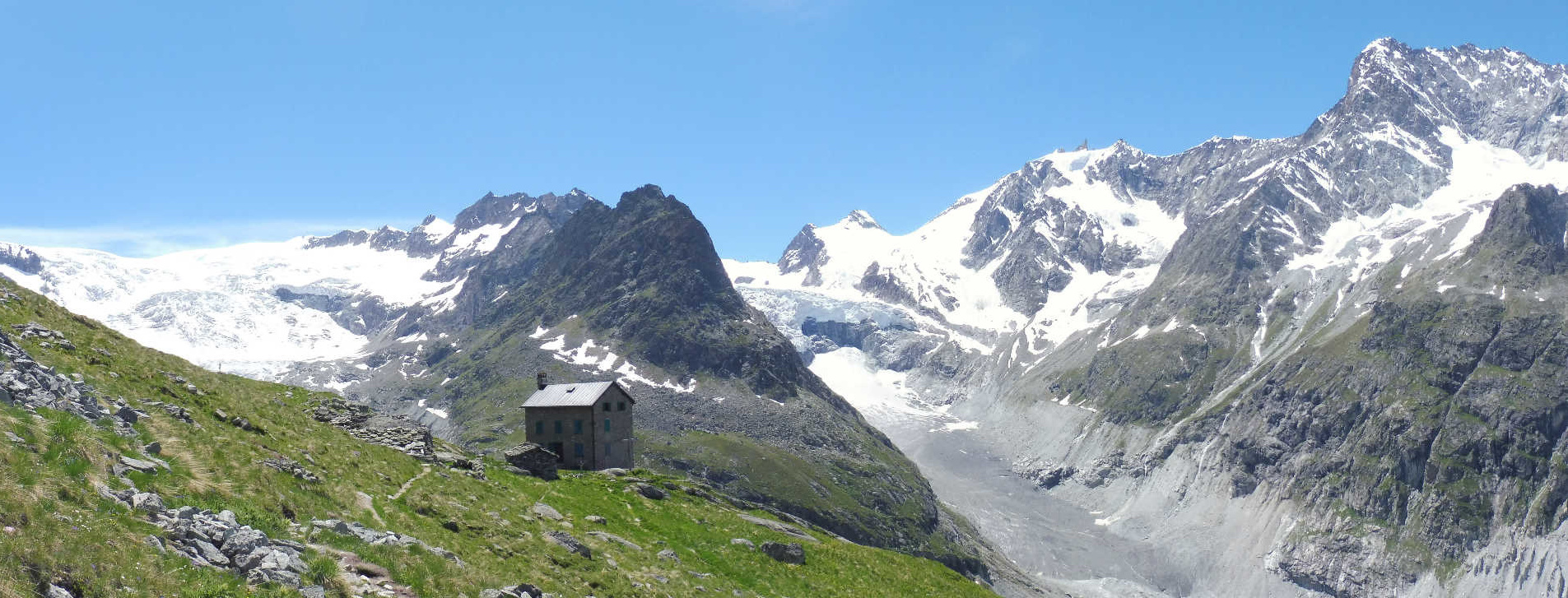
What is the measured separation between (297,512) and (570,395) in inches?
2378

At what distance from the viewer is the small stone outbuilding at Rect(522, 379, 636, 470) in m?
83.1

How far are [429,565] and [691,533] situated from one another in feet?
75.7

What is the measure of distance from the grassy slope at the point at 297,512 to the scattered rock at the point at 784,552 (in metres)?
1.06

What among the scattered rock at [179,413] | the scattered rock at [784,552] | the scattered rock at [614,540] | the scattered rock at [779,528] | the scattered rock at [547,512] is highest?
the scattered rock at [179,413]

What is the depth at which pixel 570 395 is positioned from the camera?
85.6m

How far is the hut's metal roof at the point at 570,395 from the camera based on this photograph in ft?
275

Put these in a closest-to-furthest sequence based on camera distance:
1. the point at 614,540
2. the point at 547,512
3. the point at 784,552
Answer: the point at 614,540, the point at 547,512, the point at 784,552

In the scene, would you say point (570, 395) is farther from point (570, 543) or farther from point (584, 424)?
point (570, 543)

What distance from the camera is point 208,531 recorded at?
20.3 metres

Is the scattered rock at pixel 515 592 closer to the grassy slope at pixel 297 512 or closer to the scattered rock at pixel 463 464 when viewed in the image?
the grassy slope at pixel 297 512

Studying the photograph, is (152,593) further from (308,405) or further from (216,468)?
(308,405)

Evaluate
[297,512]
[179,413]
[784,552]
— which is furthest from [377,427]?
[297,512]

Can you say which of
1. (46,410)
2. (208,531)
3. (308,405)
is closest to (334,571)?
(208,531)

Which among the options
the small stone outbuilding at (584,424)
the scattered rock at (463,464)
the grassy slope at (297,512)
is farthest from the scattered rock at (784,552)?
the small stone outbuilding at (584,424)
